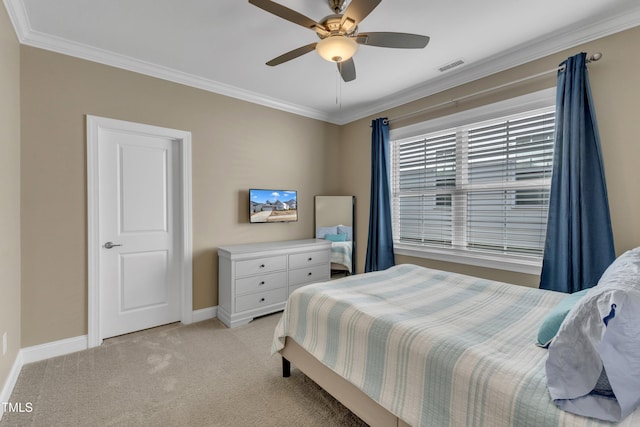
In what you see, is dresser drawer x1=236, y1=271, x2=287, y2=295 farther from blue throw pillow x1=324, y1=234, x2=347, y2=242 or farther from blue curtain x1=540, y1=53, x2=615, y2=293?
blue curtain x1=540, y1=53, x2=615, y2=293

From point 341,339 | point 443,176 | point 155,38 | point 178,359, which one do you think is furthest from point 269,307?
point 155,38

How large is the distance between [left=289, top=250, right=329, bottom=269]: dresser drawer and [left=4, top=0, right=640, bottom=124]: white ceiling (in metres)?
2.01

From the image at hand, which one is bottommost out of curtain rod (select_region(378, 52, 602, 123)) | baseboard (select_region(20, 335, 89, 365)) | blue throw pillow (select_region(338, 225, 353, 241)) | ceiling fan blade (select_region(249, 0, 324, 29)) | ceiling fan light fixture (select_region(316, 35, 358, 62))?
baseboard (select_region(20, 335, 89, 365))

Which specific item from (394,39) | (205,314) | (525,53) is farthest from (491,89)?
(205,314)

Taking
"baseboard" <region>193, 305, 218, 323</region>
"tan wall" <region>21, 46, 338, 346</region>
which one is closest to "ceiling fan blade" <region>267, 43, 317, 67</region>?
"tan wall" <region>21, 46, 338, 346</region>

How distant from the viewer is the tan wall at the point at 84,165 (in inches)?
92.3

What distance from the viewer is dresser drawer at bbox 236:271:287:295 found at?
3092 mm

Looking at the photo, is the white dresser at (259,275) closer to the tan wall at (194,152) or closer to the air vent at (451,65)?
the tan wall at (194,152)

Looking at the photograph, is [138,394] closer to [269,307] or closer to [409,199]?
[269,307]

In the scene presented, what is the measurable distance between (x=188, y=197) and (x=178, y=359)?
5.13 ft

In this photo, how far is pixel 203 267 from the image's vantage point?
3232 mm

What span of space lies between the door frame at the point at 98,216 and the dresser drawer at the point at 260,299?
563 millimetres

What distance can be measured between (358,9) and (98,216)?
270 cm

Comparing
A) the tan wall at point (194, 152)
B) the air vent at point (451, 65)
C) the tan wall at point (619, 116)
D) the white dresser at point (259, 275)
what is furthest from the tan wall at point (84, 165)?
the tan wall at point (619, 116)
